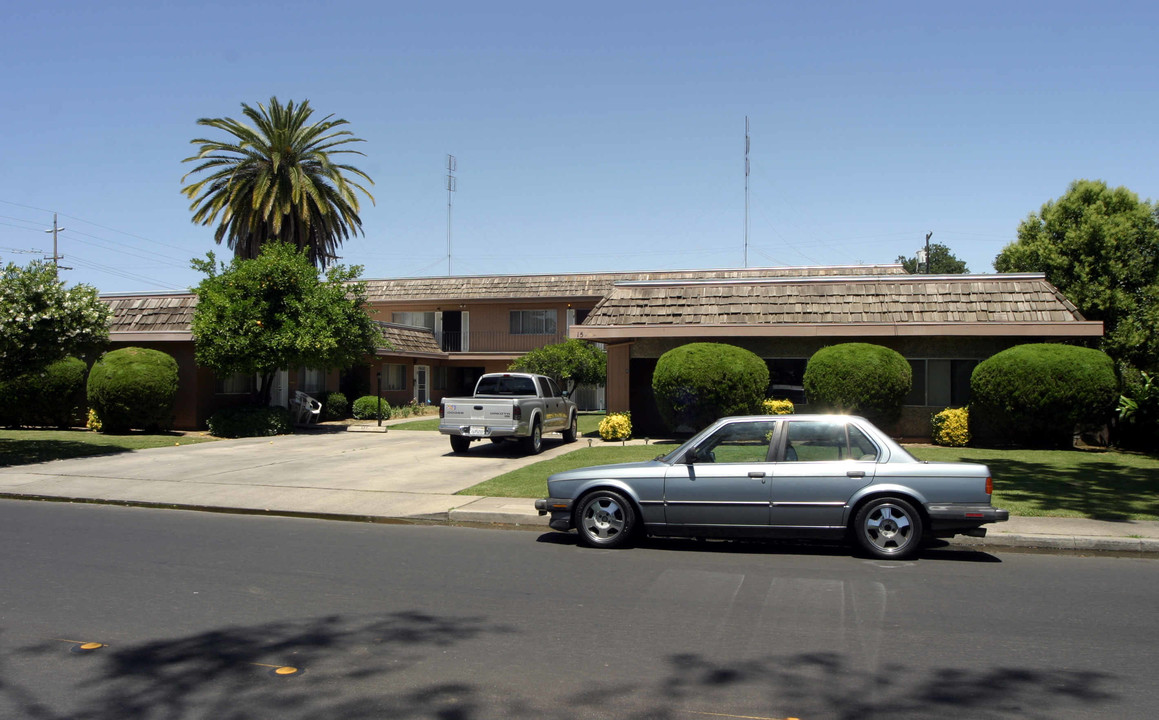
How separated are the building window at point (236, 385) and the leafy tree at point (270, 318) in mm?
1224

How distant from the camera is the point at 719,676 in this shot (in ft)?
17.4

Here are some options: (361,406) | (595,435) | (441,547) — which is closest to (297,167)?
(361,406)

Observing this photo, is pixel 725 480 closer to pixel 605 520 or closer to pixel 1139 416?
pixel 605 520

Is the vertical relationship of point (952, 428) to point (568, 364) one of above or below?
below

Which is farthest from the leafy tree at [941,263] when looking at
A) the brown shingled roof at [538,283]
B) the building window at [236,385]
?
the building window at [236,385]

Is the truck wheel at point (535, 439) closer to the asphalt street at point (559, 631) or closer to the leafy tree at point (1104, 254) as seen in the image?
the asphalt street at point (559, 631)

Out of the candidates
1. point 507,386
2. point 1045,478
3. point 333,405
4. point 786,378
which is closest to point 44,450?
point 507,386

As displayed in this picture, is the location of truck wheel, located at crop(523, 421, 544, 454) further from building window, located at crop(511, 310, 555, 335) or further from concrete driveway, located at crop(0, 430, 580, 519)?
building window, located at crop(511, 310, 555, 335)

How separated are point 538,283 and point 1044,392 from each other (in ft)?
84.2

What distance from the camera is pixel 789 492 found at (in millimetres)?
9078

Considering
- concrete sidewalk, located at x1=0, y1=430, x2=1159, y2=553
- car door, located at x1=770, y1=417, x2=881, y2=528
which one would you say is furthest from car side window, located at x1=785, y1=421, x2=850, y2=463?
concrete sidewalk, located at x1=0, y1=430, x2=1159, y2=553

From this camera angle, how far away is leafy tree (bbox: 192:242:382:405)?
2394 centimetres

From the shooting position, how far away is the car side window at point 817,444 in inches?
363

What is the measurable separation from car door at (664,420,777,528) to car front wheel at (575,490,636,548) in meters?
0.46
